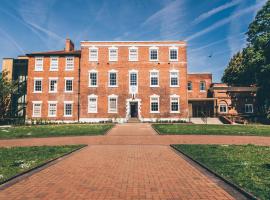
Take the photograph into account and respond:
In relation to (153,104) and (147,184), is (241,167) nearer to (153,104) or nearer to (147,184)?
(147,184)

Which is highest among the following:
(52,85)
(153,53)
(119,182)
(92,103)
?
(153,53)

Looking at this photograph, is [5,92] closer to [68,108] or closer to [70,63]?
[68,108]

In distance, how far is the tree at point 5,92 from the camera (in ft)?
112

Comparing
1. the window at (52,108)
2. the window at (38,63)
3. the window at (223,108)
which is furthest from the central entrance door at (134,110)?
the window at (223,108)

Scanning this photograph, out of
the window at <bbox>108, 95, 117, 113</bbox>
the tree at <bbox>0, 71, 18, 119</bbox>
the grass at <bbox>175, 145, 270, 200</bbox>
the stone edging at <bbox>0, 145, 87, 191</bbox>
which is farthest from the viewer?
the window at <bbox>108, 95, 117, 113</bbox>

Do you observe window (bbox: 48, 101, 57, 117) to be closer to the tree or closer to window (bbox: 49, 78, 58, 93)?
window (bbox: 49, 78, 58, 93)

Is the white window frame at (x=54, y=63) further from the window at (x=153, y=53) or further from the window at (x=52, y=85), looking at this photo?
the window at (x=153, y=53)

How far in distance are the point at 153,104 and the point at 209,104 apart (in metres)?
12.3

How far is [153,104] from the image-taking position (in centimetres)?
3481

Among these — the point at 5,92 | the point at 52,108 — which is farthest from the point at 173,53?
the point at 5,92

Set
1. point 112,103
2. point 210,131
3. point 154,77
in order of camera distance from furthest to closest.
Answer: point 154,77 < point 112,103 < point 210,131

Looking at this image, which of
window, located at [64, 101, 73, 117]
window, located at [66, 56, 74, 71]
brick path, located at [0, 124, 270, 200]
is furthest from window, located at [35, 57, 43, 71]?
brick path, located at [0, 124, 270, 200]

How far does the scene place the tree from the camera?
34.2 metres

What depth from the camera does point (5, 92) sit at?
34375mm
